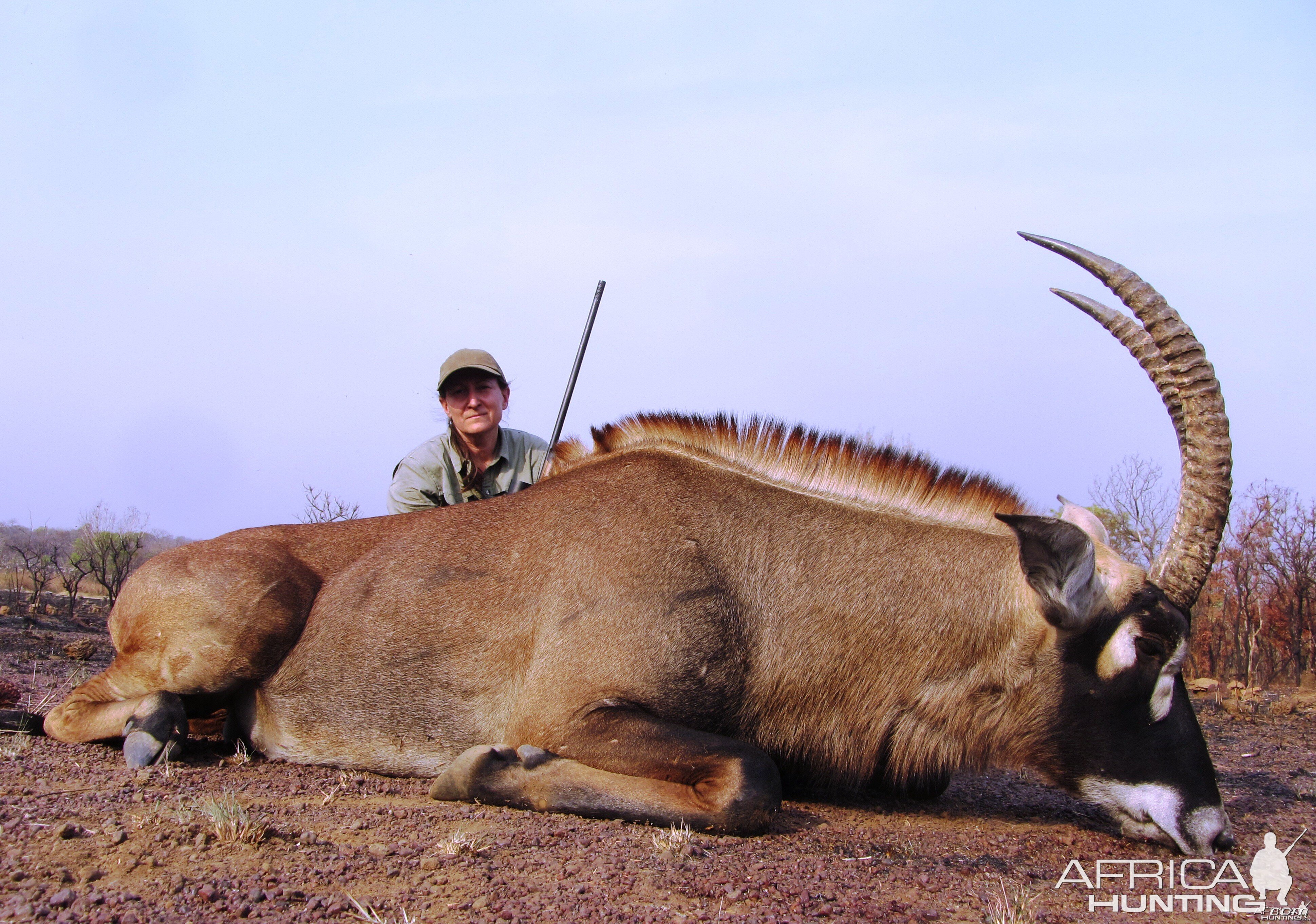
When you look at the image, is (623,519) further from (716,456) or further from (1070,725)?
(1070,725)

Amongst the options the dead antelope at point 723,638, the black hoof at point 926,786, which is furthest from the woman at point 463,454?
the black hoof at point 926,786

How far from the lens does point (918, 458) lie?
5.50 metres

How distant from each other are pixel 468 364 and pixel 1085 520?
4.66 m

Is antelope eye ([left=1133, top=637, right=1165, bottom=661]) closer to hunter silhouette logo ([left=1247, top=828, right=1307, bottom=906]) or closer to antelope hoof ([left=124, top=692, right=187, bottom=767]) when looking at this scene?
hunter silhouette logo ([left=1247, top=828, right=1307, bottom=906])

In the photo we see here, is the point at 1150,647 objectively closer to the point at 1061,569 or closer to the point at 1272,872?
the point at 1061,569

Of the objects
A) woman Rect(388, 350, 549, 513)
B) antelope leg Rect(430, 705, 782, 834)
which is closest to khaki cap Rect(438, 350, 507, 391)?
woman Rect(388, 350, 549, 513)

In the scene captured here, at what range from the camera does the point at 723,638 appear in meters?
4.90

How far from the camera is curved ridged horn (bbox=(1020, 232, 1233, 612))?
479 centimetres

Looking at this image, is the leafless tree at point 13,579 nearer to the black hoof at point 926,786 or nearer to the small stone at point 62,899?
the small stone at point 62,899

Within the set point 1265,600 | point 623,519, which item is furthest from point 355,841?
point 1265,600

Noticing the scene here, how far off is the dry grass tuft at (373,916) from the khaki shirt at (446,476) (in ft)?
15.5

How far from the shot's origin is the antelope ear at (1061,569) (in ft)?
14.8

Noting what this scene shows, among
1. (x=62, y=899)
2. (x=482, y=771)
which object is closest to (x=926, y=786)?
(x=482, y=771)

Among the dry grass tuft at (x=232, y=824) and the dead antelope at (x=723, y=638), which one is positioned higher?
the dead antelope at (x=723, y=638)
